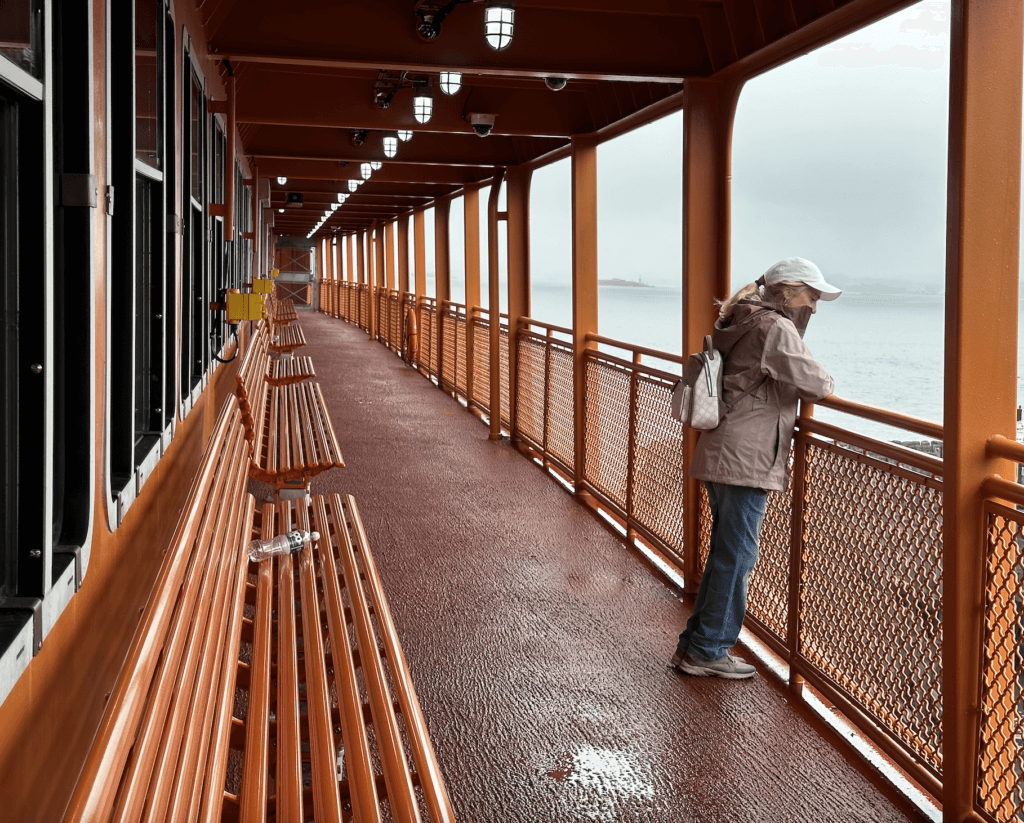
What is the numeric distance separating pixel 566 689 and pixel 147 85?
2.54 m

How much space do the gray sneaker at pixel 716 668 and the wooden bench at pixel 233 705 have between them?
1481 mm

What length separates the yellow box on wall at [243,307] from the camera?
4859mm

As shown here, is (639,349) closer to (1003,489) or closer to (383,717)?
(1003,489)

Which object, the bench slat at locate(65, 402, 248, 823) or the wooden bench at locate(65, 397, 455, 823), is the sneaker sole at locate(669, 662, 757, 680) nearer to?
the wooden bench at locate(65, 397, 455, 823)

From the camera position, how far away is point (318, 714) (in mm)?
2082

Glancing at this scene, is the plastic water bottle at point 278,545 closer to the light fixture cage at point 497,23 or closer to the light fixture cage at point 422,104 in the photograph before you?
the light fixture cage at point 497,23

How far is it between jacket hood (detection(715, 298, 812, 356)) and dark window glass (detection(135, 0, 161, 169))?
2072 millimetres

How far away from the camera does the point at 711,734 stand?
135 inches

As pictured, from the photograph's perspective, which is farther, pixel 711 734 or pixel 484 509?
pixel 484 509

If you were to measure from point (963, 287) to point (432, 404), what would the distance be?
935cm

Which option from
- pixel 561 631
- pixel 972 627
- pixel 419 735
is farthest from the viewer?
pixel 561 631

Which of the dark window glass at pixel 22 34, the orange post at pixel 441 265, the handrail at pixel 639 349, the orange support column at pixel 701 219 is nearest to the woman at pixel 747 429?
the orange support column at pixel 701 219

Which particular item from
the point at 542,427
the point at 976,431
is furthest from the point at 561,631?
the point at 542,427

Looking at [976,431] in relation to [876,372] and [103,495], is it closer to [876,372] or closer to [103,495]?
[103,495]
